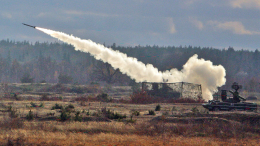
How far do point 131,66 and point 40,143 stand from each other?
38.1 m

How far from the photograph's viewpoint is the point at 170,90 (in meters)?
54.2

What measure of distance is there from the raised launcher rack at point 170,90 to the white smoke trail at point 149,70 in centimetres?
466

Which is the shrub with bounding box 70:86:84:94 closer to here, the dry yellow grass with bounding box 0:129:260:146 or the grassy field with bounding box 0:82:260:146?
the grassy field with bounding box 0:82:260:146

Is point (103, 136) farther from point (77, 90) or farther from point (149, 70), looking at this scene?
point (77, 90)

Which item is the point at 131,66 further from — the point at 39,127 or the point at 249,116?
the point at 39,127

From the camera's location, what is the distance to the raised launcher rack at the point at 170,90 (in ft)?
176

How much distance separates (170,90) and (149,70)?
7.33m

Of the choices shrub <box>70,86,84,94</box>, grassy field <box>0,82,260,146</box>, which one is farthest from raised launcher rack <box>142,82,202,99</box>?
shrub <box>70,86,84,94</box>

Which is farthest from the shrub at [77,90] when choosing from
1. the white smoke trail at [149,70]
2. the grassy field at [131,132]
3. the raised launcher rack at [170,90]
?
the grassy field at [131,132]

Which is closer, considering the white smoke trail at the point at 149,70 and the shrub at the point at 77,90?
the white smoke trail at the point at 149,70

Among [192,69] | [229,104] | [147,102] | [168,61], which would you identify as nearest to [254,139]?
[229,104]

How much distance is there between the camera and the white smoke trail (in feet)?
167

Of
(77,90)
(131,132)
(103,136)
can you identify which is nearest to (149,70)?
(77,90)

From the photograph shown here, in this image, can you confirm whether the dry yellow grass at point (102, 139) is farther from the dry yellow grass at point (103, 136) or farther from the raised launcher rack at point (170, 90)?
the raised launcher rack at point (170, 90)
